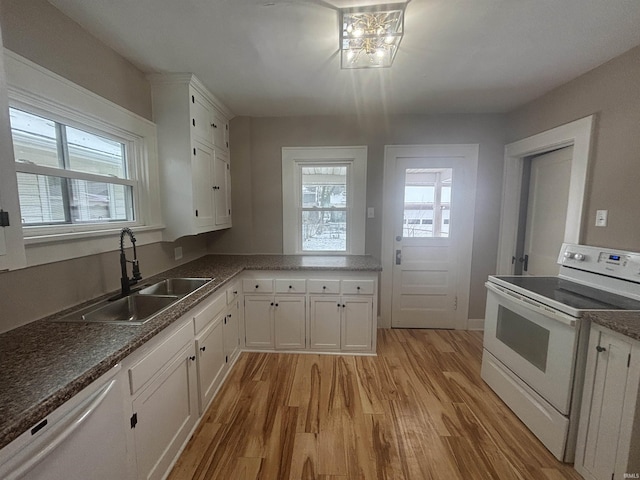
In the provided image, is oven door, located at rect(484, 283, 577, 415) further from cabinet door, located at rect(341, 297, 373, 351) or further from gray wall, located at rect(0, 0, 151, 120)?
gray wall, located at rect(0, 0, 151, 120)

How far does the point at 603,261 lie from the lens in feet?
5.82

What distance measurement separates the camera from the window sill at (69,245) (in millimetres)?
1276

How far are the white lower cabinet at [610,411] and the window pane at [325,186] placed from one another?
2.34m

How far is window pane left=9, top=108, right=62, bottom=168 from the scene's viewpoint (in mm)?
1262

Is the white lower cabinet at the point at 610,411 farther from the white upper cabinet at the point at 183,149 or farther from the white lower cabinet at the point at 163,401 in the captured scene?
the white upper cabinet at the point at 183,149

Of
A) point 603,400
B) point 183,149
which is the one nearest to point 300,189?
point 183,149

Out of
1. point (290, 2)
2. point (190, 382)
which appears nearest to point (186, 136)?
point (290, 2)

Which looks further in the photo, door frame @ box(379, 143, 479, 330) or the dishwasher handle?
door frame @ box(379, 143, 479, 330)

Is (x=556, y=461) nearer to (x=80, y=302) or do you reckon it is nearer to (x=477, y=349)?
(x=477, y=349)

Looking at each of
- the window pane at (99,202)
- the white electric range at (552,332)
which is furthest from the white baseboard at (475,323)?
the window pane at (99,202)

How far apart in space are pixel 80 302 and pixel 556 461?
2938 millimetres

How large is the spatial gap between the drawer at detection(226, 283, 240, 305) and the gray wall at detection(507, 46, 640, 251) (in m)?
2.89

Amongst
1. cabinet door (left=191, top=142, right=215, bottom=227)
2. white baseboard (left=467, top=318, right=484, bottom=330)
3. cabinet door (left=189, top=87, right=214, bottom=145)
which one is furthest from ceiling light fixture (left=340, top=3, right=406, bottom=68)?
white baseboard (left=467, top=318, right=484, bottom=330)

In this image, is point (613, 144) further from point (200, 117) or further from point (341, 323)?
point (200, 117)
